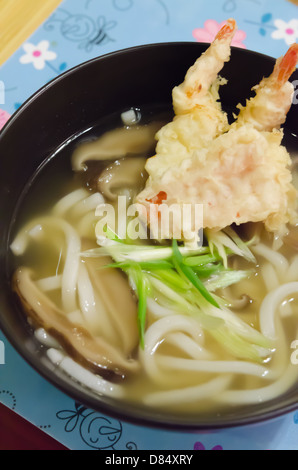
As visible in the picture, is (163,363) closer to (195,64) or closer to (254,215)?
(254,215)

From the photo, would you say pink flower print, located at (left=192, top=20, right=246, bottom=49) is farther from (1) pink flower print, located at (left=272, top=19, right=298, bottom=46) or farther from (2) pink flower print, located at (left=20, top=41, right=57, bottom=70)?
(2) pink flower print, located at (left=20, top=41, right=57, bottom=70)

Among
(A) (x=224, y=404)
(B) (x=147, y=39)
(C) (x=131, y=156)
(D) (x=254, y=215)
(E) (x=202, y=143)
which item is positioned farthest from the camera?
(B) (x=147, y=39)

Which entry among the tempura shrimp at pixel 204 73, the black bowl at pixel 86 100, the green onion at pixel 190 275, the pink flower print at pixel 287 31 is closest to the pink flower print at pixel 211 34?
the pink flower print at pixel 287 31

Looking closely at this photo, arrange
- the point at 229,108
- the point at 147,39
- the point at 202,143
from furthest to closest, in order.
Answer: the point at 147,39 < the point at 229,108 < the point at 202,143

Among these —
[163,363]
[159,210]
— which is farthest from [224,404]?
[159,210]

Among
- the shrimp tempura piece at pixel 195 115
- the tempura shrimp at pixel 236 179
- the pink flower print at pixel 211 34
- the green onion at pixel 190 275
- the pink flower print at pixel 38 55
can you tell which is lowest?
the green onion at pixel 190 275

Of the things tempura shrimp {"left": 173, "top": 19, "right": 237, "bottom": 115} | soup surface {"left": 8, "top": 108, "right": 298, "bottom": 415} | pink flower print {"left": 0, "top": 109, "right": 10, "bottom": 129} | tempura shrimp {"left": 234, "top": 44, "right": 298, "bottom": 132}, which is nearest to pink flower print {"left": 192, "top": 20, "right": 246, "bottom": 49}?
tempura shrimp {"left": 173, "top": 19, "right": 237, "bottom": 115}

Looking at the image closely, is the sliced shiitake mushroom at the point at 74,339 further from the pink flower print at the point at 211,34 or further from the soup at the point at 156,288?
the pink flower print at the point at 211,34
